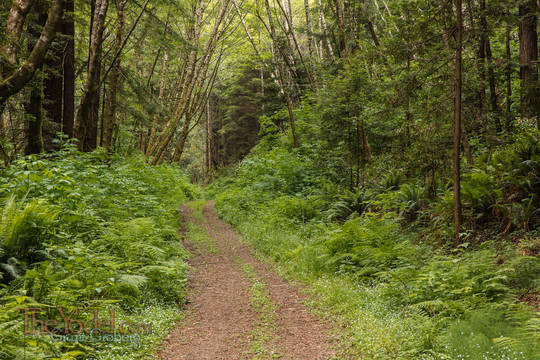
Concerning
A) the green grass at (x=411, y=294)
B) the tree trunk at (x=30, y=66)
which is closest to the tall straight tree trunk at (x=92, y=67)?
the tree trunk at (x=30, y=66)

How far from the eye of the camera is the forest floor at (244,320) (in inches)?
172

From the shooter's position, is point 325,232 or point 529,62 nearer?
point 529,62

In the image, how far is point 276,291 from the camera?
21.9 ft

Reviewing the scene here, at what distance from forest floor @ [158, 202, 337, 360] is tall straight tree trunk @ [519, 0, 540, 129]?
674 cm

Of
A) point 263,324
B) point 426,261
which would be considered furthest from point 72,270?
point 426,261

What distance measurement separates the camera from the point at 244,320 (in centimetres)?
536

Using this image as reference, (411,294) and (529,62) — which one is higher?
(529,62)

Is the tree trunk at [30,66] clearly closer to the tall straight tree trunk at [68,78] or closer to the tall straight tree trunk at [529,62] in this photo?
the tall straight tree trunk at [68,78]

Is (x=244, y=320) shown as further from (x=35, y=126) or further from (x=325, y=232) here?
(x=35, y=126)

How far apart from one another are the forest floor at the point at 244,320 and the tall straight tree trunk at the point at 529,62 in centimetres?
674

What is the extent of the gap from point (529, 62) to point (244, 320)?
29.4ft

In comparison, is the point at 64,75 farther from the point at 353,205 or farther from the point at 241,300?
the point at 353,205

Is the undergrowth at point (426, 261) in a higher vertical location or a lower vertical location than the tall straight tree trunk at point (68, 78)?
lower

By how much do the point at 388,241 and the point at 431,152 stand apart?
2649 millimetres
